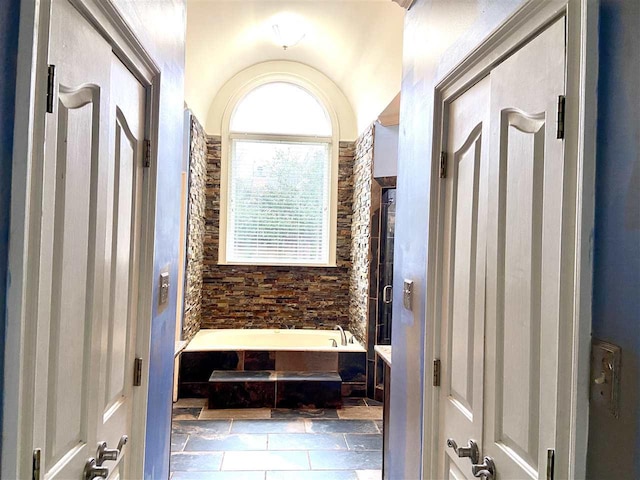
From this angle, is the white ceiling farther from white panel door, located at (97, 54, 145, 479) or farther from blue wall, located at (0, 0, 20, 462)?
blue wall, located at (0, 0, 20, 462)

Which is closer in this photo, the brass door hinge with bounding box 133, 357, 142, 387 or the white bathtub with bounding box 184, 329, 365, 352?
the brass door hinge with bounding box 133, 357, 142, 387

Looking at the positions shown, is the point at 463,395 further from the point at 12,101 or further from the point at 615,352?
the point at 12,101

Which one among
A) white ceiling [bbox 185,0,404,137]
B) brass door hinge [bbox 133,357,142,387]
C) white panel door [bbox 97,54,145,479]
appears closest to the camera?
white panel door [bbox 97,54,145,479]

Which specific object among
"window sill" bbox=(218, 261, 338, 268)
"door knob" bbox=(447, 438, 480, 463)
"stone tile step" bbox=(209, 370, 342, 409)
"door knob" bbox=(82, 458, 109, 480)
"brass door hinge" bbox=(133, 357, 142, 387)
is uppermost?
"window sill" bbox=(218, 261, 338, 268)

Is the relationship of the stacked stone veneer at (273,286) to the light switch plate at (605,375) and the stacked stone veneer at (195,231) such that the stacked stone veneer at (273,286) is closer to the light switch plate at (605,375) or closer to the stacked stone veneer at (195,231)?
the stacked stone veneer at (195,231)

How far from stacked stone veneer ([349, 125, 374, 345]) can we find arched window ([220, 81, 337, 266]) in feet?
0.96

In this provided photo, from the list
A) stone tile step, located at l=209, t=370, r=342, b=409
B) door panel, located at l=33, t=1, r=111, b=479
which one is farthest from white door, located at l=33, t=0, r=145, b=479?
stone tile step, located at l=209, t=370, r=342, b=409

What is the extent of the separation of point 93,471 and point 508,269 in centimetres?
112

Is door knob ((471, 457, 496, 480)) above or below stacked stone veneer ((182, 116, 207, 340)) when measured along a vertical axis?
below

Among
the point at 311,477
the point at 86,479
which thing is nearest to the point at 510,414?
the point at 86,479

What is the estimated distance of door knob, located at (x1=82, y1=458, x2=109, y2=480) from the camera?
118 cm

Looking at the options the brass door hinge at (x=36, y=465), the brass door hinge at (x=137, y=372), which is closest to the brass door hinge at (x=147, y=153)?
the brass door hinge at (x=137, y=372)

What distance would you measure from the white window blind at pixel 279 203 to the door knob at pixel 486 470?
13.6 ft

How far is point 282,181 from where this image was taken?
542 centimetres
